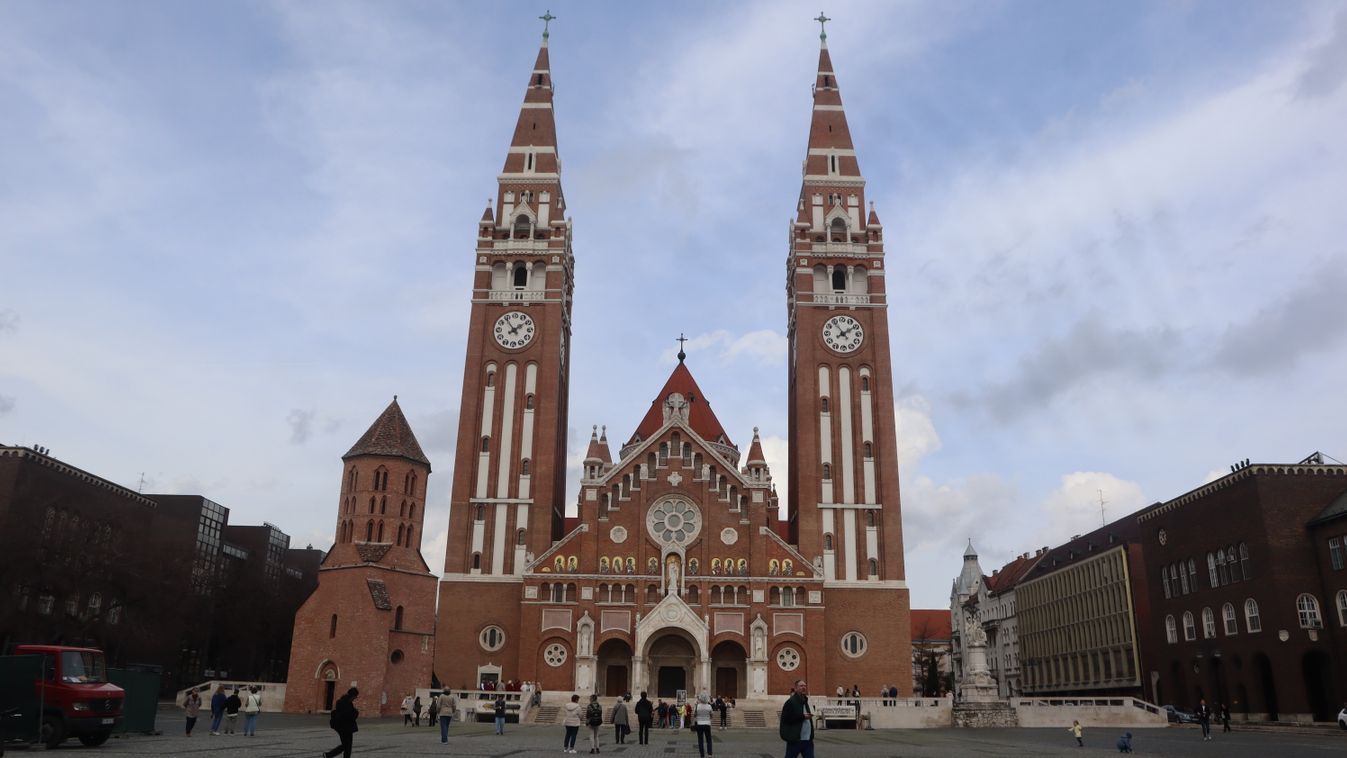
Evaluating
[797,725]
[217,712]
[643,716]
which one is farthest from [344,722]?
[217,712]

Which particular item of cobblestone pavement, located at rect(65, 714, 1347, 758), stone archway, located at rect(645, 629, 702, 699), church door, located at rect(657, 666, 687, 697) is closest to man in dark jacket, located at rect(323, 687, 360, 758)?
cobblestone pavement, located at rect(65, 714, 1347, 758)

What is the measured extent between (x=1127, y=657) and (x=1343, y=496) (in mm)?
28977

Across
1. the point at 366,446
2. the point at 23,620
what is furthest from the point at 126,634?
the point at 366,446

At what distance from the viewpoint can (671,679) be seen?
184 ft

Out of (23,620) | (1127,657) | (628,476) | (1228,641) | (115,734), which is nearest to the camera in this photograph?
(115,734)

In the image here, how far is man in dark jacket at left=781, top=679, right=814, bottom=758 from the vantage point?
15.3 m

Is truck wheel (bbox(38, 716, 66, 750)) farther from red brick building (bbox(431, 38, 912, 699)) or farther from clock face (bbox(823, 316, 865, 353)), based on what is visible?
clock face (bbox(823, 316, 865, 353))

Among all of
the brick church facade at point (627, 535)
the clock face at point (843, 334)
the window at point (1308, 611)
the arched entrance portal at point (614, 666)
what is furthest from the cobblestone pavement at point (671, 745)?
the clock face at point (843, 334)

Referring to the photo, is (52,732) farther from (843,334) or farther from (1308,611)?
(1308,611)

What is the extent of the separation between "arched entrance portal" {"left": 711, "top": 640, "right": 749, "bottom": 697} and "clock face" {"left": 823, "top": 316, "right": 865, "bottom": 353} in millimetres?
19603

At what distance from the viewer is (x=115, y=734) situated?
26219 mm

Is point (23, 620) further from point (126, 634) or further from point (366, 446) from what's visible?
point (366, 446)

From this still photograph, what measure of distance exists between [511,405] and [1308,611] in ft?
145

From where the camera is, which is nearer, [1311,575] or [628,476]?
[1311,575]
